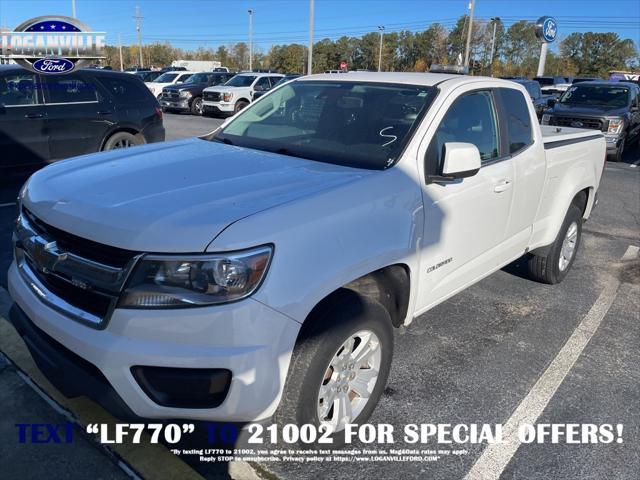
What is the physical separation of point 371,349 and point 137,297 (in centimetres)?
119

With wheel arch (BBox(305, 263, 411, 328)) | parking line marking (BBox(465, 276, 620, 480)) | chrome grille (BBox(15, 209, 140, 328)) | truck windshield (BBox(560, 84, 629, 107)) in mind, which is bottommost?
parking line marking (BBox(465, 276, 620, 480))

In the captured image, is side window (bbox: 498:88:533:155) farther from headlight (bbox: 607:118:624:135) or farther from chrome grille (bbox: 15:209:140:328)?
headlight (bbox: 607:118:624:135)

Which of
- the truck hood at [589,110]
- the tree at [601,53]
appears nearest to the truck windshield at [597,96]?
the truck hood at [589,110]

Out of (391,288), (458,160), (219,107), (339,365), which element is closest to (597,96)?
(219,107)

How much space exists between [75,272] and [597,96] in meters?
14.8

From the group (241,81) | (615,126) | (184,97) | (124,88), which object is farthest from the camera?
(241,81)

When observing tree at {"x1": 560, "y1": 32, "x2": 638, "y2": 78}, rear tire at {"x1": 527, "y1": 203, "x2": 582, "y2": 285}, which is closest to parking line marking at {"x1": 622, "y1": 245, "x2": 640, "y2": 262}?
rear tire at {"x1": 527, "y1": 203, "x2": 582, "y2": 285}

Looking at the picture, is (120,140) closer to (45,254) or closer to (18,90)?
(18,90)

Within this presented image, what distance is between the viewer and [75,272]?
224cm

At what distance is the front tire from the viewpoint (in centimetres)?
229

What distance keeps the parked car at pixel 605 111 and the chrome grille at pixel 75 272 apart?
12827mm

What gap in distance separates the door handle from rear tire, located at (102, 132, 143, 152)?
5999mm

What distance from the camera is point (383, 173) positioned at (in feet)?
9.19

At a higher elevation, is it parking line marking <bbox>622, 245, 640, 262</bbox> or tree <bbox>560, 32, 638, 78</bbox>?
tree <bbox>560, 32, 638, 78</bbox>
